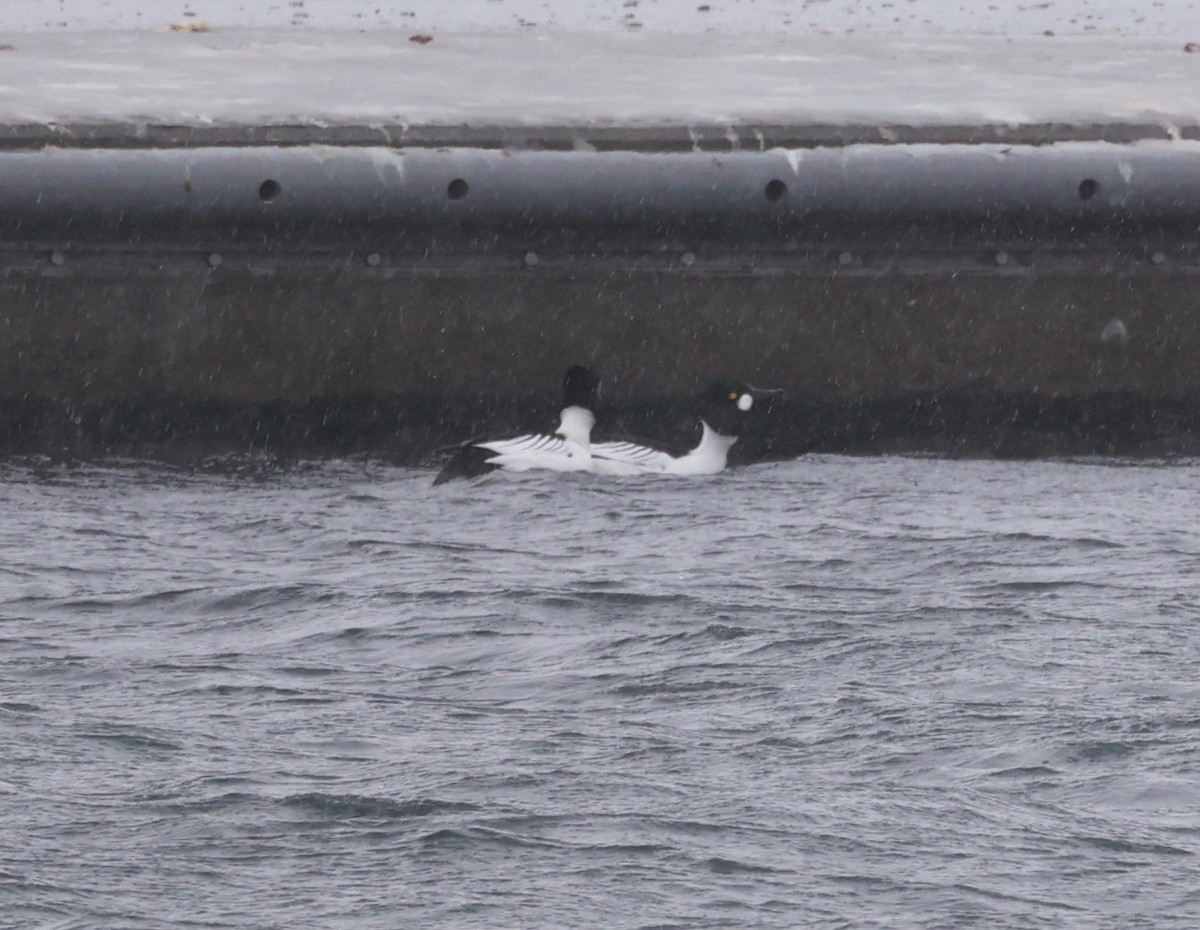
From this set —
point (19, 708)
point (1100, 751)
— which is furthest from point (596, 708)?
point (19, 708)

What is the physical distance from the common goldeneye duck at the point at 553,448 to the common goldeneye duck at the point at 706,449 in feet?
0.34

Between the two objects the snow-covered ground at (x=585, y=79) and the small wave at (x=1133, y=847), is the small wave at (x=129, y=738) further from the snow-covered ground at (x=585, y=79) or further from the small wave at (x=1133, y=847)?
the snow-covered ground at (x=585, y=79)

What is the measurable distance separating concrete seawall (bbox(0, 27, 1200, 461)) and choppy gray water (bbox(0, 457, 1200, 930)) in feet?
2.82

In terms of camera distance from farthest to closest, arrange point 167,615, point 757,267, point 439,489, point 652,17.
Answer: point 652,17, point 757,267, point 439,489, point 167,615

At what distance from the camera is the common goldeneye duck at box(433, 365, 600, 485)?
9.45m

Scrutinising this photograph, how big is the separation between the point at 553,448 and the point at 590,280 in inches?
32.8

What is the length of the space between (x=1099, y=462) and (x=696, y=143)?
2.29 meters

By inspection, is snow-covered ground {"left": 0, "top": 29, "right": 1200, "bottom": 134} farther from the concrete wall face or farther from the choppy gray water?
the choppy gray water

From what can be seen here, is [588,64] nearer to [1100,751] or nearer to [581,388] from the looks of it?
[581,388]

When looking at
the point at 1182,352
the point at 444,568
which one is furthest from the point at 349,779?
the point at 1182,352

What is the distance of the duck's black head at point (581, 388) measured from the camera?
390 inches

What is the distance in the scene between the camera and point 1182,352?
10242mm

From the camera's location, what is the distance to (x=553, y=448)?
962cm

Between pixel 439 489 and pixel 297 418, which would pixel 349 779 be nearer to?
pixel 439 489
